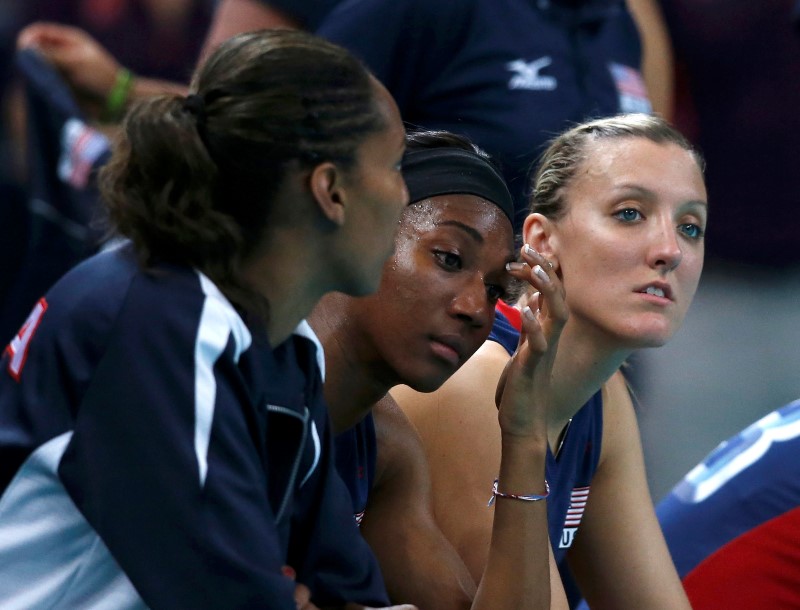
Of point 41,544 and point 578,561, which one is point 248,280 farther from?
point 578,561

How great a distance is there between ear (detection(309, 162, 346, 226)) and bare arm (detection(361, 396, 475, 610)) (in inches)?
23.5

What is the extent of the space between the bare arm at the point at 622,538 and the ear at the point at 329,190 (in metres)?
0.98

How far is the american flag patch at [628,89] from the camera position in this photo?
3049 millimetres

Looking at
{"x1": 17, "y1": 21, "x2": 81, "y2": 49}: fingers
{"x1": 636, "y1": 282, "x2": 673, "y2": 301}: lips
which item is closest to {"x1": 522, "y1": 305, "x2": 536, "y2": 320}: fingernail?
{"x1": 636, "y1": 282, "x2": 673, "y2": 301}: lips

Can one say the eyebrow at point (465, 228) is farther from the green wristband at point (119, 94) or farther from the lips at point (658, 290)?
the green wristband at point (119, 94)

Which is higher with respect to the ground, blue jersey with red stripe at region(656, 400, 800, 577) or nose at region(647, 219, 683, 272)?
nose at region(647, 219, 683, 272)

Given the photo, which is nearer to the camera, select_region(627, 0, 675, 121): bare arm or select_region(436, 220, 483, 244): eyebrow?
select_region(436, 220, 483, 244): eyebrow

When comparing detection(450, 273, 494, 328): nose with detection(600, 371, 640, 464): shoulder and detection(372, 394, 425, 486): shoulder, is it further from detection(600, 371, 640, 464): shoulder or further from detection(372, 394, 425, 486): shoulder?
detection(600, 371, 640, 464): shoulder

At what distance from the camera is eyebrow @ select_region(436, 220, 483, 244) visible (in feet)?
6.52

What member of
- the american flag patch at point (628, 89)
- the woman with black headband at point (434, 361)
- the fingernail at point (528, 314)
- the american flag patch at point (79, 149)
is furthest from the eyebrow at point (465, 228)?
the american flag patch at point (79, 149)

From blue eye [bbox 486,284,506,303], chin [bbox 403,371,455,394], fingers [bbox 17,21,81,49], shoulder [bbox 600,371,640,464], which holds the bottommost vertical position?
fingers [bbox 17,21,81,49]

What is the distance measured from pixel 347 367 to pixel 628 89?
4.40ft

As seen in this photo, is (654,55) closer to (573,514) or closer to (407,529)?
(573,514)

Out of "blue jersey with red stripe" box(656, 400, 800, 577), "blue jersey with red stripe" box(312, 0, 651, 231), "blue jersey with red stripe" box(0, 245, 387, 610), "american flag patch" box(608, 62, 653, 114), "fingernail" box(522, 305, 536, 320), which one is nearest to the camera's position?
"blue jersey with red stripe" box(0, 245, 387, 610)
